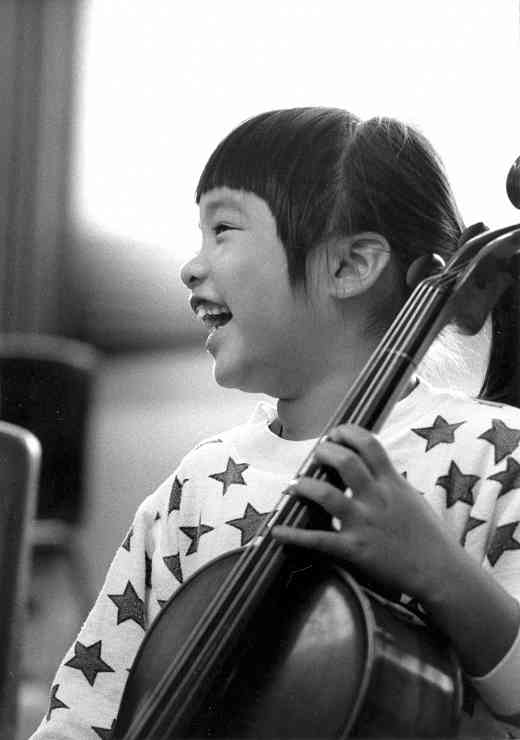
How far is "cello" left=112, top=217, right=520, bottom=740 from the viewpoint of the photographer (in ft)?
2.16

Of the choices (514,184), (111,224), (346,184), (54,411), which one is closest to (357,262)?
(346,184)

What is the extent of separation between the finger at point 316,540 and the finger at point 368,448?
43mm

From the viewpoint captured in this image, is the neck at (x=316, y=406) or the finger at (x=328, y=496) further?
the neck at (x=316, y=406)

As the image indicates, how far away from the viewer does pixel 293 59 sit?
236 cm

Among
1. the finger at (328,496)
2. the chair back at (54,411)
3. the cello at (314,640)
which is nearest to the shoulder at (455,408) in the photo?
the cello at (314,640)

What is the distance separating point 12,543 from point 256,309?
29 cm

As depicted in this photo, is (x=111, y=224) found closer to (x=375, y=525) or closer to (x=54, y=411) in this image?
(x=54, y=411)

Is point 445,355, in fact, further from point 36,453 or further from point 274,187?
point 36,453

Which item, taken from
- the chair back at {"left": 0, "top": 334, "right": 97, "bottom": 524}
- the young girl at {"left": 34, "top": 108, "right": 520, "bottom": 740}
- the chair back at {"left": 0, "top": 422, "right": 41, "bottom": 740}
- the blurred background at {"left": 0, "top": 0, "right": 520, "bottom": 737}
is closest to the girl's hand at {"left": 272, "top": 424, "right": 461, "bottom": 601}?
the young girl at {"left": 34, "top": 108, "right": 520, "bottom": 740}

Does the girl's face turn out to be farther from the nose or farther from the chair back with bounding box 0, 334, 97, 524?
the chair back with bounding box 0, 334, 97, 524

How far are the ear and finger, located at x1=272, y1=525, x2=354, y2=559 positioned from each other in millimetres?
307

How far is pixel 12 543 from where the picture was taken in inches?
40.8

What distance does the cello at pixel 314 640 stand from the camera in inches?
25.9

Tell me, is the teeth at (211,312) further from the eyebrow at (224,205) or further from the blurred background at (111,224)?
the blurred background at (111,224)
